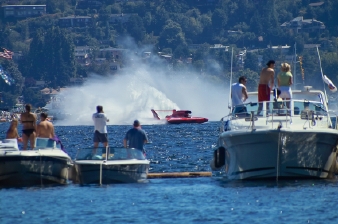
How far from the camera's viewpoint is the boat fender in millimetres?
35562

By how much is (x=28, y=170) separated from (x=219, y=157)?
592cm

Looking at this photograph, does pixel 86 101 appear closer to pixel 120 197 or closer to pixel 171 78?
pixel 171 78

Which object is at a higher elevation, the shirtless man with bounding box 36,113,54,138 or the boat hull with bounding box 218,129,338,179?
the shirtless man with bounding box 36,113,54,138

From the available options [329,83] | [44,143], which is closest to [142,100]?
[329,83]

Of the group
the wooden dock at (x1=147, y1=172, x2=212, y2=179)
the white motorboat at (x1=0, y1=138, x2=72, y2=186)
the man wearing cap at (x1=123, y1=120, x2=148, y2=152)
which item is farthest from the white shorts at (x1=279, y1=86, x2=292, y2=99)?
the white motorboat at (x1=0, y1=138, x2=72, y2=186)

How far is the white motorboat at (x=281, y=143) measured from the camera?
1289 inches

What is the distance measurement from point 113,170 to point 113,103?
9512cm

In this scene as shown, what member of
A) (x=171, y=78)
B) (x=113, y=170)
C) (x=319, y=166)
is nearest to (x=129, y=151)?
(x=113, y=170)

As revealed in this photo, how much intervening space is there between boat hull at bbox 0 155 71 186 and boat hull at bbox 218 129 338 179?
4743 millimetres

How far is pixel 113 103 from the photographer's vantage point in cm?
12812

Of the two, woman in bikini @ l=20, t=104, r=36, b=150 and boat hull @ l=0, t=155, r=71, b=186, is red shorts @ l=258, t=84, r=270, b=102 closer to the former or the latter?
boat hull @ l=0, t=155, r=71, b=186

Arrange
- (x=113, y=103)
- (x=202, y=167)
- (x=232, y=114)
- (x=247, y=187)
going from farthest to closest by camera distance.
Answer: (x=113, y=103) → (x=202, y=167) → (x=232, y=114) → (x=247, y=187)

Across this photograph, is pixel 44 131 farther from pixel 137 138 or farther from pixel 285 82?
pixel 285 82

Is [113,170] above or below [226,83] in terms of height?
below
